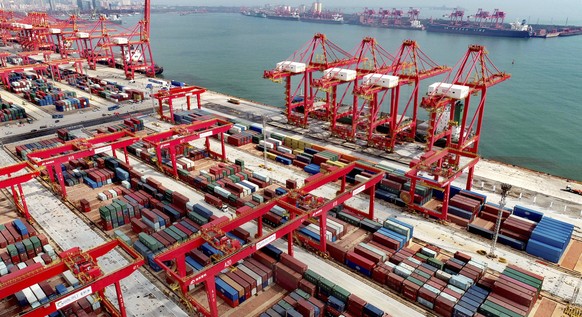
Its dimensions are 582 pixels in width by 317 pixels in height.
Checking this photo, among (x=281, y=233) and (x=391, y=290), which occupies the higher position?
(x=281, y=233)

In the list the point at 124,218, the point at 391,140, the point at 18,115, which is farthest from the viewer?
Answer: the point at 18,115

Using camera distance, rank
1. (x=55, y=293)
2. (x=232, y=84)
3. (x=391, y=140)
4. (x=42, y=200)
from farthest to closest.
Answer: (x=232, y=84) < (x=391, y=140) < (x=42, y=200) < (x=55, y=293)

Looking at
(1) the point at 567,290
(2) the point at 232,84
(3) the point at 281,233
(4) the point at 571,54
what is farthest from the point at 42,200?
(4) the point at 571,54

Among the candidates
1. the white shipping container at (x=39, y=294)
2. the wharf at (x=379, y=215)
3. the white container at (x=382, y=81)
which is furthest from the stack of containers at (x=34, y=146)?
the white container at (x=382, y=81)

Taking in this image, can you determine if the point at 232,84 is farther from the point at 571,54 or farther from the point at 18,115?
the point at 571,54

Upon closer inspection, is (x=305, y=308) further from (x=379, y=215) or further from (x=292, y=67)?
(x=292, y=67)

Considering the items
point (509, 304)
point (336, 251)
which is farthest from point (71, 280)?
point (509, 304)
